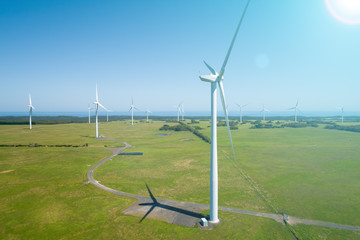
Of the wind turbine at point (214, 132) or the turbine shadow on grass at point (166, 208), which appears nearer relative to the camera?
the wind turbine at point (214, 132)

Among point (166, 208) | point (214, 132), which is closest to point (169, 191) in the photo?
point (166, 208)

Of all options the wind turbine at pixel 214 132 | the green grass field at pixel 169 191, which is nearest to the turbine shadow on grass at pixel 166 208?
the green grass field at pixel 169 191

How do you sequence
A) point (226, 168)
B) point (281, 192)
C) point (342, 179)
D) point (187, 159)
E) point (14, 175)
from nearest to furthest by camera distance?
point (281, 192) < point (342, 179) < point (14, 175) < point (226, 168) < point (187, 159)

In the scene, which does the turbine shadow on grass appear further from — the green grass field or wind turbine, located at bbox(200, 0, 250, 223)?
wind turbine, located at bbox(200, 0, 250, 223)

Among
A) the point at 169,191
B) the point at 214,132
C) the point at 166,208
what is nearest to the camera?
the point at 214,132

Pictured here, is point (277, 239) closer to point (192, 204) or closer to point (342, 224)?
point (342, 224)

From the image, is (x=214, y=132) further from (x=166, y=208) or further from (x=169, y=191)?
(x=169, y=191)

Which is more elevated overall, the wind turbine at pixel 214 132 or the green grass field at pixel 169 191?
the wind turbine at pixel 214 132

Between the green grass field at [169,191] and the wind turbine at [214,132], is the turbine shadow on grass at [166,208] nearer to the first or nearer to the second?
the green grass field at [169,191]

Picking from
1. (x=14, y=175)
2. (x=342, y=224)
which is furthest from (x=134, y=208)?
(x=14, y=175)
